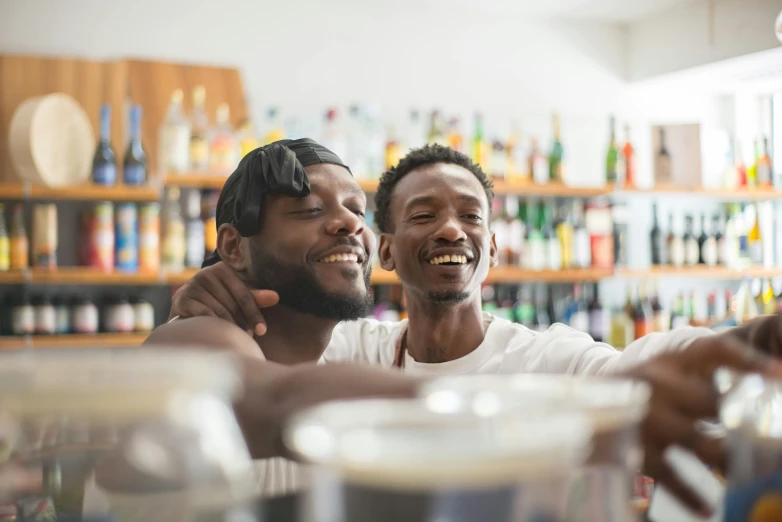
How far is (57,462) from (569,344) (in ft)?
4.74

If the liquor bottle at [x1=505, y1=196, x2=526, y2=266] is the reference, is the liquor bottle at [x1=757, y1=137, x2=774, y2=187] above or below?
above

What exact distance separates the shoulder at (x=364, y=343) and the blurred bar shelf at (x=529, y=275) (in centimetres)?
172

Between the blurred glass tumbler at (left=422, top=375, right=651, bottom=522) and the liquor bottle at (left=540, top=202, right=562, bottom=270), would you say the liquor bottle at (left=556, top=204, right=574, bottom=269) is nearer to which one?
the liquor bottle at (left=540, top=202, right=562, bottom=270)

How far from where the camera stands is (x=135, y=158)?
382 centimetres

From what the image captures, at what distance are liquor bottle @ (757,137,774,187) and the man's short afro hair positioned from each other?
3.35 metres

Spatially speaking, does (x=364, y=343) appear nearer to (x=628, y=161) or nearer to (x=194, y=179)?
(x=194, y=179)

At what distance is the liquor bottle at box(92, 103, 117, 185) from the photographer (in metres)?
3.72

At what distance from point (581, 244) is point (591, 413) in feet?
13.9

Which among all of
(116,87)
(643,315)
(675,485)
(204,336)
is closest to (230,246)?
(204,336)

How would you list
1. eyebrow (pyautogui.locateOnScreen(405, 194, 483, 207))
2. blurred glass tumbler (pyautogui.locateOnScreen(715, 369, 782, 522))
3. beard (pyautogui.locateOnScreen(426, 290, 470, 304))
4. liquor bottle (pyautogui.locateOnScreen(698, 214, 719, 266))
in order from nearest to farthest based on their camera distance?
blurred glass tumbler (pyautogui.locateOnScreen(715, 369, 782, 522)) → beard (pyautogui.locateOnScreen(426, 290, 470, 304)) → eyebrow (pyautogui.locateOnScreen(405, 194, 483, 207)) → liquor bottle (pyautogui.locateOnScreen(698, 214, 719, 266))

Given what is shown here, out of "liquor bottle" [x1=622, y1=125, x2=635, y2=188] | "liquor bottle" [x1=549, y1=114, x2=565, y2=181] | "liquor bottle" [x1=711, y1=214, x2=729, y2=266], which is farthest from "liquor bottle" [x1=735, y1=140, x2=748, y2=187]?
"liquor bottle" [x1=549, y1=114, x2=565, y2=181]

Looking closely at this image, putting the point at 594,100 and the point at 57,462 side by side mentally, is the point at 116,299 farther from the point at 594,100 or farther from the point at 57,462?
the point at 57,462

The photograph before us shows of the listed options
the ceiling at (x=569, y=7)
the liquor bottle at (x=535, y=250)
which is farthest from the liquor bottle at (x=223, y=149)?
the liquor bottle at (x=535, y=250)

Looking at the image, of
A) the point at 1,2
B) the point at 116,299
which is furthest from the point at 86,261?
the point at 1,2
